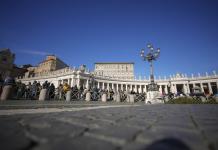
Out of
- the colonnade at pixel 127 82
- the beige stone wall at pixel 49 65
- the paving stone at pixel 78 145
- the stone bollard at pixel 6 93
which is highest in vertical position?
the beige stone wall at pixel 49 65

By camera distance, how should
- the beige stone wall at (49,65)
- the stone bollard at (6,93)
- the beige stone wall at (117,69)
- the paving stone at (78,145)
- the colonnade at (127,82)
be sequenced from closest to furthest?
1. the paving stone at (78,145)
2. the stone bollard at (6,93)
3. the colonnade at (127,82)
4. the beige stone wall at (49,65)
5. the beige stone wall at (117,69)

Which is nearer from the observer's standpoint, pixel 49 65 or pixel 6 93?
pixel 6 93

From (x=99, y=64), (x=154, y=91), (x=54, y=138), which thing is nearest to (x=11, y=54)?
(x=99, y=64)

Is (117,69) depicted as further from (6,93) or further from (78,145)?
(78,145)

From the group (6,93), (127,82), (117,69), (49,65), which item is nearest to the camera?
(6,93)

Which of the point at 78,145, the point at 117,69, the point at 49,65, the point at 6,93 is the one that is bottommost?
the point at 78,145

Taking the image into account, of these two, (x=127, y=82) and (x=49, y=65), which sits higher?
A: (x=49, y=65)

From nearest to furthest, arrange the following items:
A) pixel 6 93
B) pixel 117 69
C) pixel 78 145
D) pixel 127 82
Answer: pixel 78 145 < pixel 6 93 < pixel 127 82 < pixel 117 69

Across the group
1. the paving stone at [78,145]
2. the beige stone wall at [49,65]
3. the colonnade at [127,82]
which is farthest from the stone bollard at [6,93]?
the beige stone wall at [49,65]

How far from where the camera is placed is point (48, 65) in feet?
262

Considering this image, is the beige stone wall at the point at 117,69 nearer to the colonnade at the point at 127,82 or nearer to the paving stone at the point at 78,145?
the colonnade at the point at 127,82

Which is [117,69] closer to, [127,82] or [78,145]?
[127,82]

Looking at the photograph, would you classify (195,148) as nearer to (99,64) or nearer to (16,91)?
(16,91)

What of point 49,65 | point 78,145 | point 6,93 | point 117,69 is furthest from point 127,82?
point 78,145
